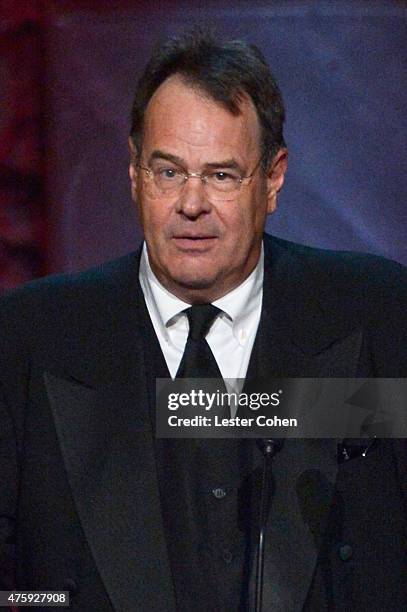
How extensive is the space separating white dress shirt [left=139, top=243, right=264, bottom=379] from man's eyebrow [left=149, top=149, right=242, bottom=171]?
21 centimetres

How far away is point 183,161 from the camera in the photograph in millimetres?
1737

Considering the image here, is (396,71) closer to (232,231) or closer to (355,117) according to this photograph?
(355,117)

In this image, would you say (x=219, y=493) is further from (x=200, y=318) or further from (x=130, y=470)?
(x=200, y=318)

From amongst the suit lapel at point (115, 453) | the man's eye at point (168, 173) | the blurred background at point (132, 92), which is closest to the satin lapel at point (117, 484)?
the suit lapel at point (115, 453)

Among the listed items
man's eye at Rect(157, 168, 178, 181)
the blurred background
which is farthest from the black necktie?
the blurred background

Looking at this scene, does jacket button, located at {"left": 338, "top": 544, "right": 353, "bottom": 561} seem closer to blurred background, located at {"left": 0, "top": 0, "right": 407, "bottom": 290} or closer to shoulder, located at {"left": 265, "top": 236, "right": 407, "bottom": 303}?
shoulder, located at {"left": 265, "top": 236, "right": 407, "bottom": 303}

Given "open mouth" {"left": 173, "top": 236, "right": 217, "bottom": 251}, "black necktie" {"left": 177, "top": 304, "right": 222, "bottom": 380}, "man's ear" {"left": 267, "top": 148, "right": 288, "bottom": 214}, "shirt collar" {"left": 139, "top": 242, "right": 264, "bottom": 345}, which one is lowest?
"black necktie" {"left": 177, "top": 304, "right": 222, "bottom": 380}

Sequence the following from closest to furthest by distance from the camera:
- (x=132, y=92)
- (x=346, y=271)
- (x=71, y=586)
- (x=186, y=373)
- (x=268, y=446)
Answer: (x=268, y=446) < (x=71, y=586) < (x=186, y=373) < (x=346, y=271) < (x=132, y=92)

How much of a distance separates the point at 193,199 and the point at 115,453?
1.32 feet

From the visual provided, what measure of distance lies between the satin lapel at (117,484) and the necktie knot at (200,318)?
5.3 inches

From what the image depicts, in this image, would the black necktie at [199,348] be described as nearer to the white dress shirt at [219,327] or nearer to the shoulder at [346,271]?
the white dress shirt at [219,327]

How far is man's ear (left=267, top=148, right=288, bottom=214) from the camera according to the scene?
1894 millimetres

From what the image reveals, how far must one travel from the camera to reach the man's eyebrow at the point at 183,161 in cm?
174

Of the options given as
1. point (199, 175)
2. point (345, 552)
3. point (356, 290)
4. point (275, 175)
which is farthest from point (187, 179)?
point (345, 552)
